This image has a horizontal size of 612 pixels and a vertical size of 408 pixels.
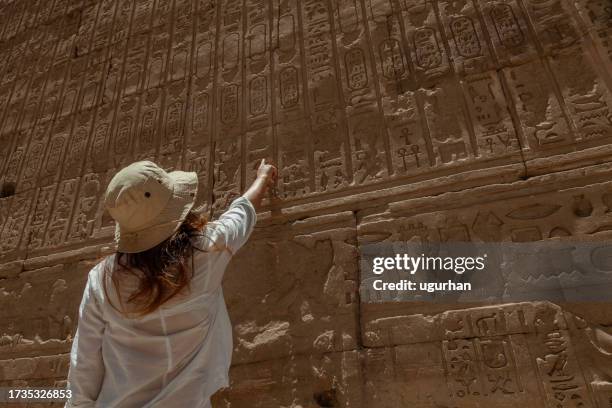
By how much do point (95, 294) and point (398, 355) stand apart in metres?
1.40

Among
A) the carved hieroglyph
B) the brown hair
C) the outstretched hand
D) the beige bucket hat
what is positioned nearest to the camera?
the brown hair

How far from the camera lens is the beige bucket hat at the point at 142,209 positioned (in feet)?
4.85

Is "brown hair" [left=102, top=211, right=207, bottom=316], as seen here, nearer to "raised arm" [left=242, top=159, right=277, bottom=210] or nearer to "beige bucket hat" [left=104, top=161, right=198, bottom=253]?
"beige bucket hat" [left=104, top=161, right=198, bottom=253]

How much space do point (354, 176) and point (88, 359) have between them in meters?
1.74

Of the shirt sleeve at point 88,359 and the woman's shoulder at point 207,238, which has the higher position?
the woman's shoulder at point 207,238

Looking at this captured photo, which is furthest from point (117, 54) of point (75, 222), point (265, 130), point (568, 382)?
point (568, 382)

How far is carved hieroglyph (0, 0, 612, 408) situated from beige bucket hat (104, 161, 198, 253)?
1.24m

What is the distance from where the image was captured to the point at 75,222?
3553mm

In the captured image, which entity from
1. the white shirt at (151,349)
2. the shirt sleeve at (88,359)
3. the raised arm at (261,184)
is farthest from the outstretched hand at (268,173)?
the shirt sleeve at (88,359)

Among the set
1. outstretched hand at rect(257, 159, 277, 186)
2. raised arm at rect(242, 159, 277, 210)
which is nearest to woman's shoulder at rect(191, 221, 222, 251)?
raised arm at rect(242, 159, 277, 210)

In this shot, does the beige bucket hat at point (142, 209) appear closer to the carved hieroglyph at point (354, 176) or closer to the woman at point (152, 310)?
the woman at point (152, 310)

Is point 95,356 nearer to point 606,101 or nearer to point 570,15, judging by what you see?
point 606,101

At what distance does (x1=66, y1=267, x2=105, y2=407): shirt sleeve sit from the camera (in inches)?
56.7

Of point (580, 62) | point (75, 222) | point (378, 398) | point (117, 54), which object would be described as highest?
point (117, 54)
